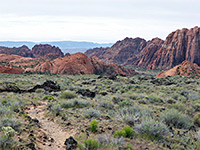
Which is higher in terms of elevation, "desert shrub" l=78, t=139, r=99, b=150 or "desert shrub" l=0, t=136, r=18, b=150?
"desert shrub" l=0, t=136, r=18, b=150

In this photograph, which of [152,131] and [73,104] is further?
[73,104]

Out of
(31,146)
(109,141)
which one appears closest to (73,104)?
(109,141)

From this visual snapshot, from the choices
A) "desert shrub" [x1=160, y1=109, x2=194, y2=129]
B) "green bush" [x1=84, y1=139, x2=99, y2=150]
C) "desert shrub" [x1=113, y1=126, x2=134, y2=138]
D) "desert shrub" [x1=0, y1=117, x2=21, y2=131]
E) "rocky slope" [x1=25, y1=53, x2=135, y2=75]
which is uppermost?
"desert shrub" [x1=0, y1=117, x2=21, y2=131]

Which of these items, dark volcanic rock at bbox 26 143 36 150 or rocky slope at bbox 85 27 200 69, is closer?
dark volcanic rock at bbox 26 143 36 150

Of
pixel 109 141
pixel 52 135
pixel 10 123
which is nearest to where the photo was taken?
pixel 109 141

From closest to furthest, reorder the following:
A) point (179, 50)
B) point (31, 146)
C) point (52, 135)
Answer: point (31, 146)
point (52, 135)
point (179, 50)

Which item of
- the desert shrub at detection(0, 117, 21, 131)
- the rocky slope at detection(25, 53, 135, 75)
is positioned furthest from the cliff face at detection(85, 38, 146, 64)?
the desert shrub at detection(0, 117, 21, 131)

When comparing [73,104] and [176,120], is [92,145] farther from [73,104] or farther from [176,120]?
[73,104]

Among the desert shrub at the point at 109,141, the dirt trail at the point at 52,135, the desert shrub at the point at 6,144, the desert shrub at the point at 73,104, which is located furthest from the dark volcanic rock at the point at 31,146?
the desert shrub at the point at 73,104

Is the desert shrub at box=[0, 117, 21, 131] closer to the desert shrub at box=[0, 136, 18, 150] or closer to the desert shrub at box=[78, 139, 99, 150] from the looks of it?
the desert shrub at box=[0, 136, 18, 150]

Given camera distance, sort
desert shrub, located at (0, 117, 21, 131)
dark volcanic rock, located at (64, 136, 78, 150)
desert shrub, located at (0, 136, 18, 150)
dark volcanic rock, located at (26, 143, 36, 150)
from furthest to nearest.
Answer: desert shrub, located at (0, 117, 21, 131) → dark volcanic rock, located at (64, 136, 78, 150) → dark volcanic rock, located at (26, 143, 36, 150) → desert shrub, located at (0, 136, 18, 150)

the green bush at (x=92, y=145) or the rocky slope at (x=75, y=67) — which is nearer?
the green bush at (x=92, y=145)

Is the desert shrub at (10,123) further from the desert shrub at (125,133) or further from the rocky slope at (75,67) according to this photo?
the rocky slope at (75,67)

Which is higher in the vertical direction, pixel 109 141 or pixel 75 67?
pixel 109 141
